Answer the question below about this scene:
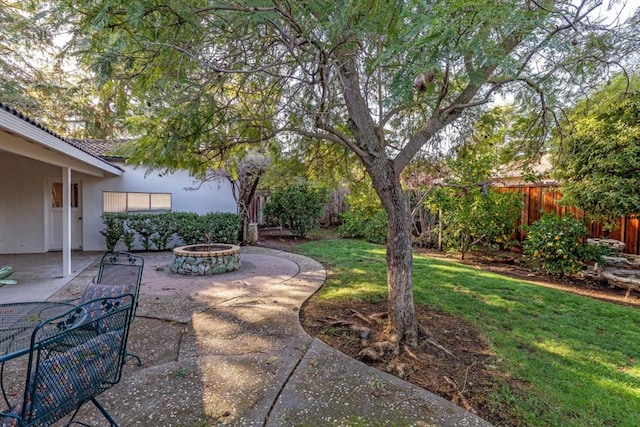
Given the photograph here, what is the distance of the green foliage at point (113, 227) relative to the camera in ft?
29.0

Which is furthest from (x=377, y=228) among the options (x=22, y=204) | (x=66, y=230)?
(x=22, y=204)

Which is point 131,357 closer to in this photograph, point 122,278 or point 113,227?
point 122,278

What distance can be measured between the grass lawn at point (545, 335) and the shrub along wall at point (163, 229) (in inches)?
173

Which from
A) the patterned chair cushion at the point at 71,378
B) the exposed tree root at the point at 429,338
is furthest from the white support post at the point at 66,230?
the exposed tree root at the point at 429,338

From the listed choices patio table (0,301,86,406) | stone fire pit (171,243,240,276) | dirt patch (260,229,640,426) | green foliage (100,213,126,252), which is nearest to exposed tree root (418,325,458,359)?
dirt patch (260,229,640,426)

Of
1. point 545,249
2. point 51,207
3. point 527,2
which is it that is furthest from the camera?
point 51,207

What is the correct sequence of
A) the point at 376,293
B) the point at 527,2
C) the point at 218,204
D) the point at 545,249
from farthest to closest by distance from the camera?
the point at 218,204, the point at 545,249, the point at 376,293, the point at 527,2

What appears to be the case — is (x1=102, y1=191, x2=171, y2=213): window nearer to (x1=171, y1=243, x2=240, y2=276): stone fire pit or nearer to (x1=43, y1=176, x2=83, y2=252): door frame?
(x1=43, y1=176, x2=83, y2=252): door frame

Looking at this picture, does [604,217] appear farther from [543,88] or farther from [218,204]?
[218,204]

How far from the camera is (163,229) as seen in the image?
368 inches

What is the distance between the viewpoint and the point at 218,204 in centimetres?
1095

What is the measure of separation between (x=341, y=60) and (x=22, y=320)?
3781 mm

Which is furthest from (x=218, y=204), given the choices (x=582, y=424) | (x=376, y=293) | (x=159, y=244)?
(x=582, y=424)

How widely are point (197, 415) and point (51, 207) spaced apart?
10.0 m
